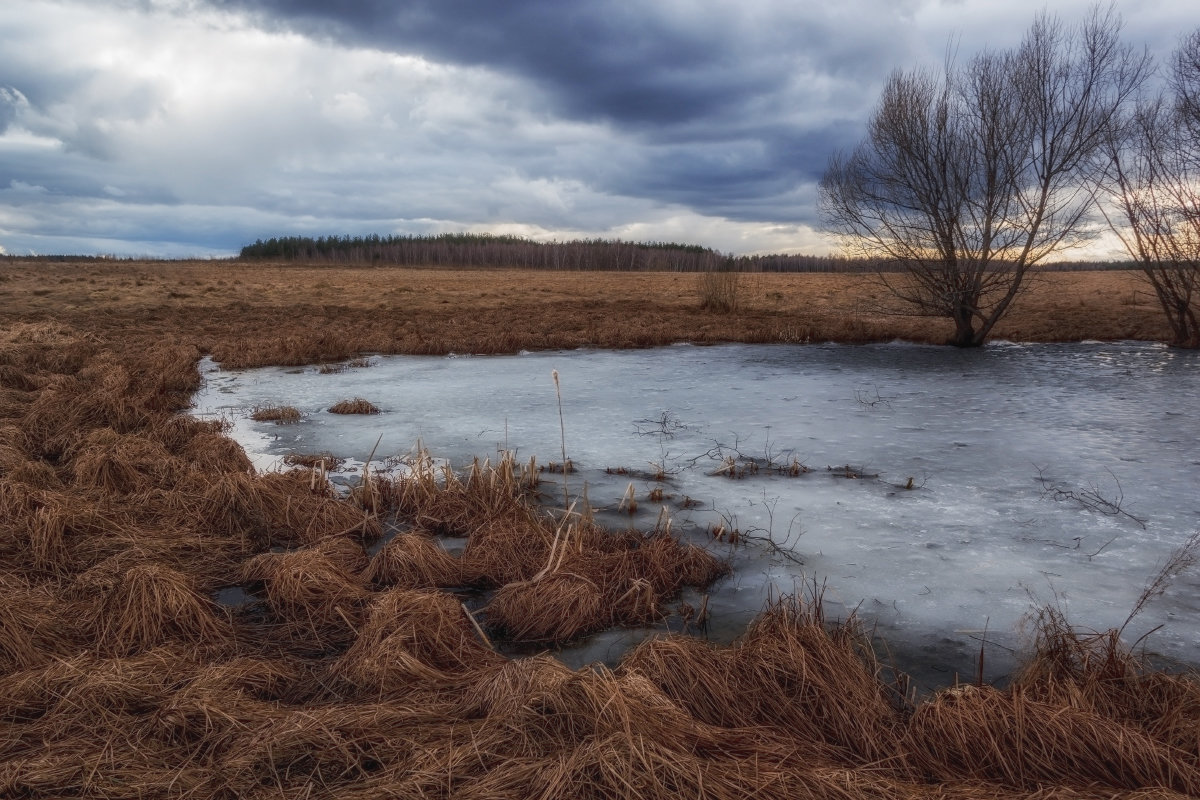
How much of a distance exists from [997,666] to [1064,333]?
20.2m

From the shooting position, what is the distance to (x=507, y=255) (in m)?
99.3

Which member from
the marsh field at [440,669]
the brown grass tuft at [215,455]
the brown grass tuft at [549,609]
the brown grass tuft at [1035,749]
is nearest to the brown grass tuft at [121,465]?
the marsh field at [440,669]

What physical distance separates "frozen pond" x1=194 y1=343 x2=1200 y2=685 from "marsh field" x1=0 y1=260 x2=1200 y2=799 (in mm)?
431

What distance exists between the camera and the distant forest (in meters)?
94.1

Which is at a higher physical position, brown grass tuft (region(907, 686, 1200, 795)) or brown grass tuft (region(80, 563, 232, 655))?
brown grass tuft (region(907, 686, 1200, 795))

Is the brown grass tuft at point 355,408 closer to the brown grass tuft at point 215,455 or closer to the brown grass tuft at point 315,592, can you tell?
the brown grass tuft at point 215,455

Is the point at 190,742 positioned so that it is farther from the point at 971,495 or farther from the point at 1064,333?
the point at 1064,333

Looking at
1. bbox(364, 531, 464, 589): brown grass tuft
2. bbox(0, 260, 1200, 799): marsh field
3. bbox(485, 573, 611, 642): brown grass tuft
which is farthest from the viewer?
bbox(364, 531, 464, 589): brown grass tuft

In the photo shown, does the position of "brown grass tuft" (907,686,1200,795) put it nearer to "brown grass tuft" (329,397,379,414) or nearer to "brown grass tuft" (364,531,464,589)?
"brown grass tuft" (364,531,464,589)

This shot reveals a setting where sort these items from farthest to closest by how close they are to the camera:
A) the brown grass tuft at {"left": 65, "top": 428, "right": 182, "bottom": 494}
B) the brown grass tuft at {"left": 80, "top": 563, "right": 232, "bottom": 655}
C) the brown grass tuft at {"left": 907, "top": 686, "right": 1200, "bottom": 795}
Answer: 1. the brown grass tuft at {"left": 65, "top": 428, "right": 182, "bottom": 494}
2. the brown grass tuft at {"left": 80, "top": 563, "right": 232, "bottom": 655}
3. the brown grass tuft at {"left": 907, "top": 686, "right": 1200, "bottom": 795}

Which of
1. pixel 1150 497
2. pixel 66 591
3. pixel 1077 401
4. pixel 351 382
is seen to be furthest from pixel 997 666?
pixel 351 382

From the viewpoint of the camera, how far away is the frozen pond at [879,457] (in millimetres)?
4781

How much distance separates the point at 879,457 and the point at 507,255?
94467 millimetres

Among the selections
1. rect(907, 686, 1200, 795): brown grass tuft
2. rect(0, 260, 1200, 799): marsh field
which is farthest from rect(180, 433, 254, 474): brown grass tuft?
rect(907, 686, 1200, 795): brown grass tuft
